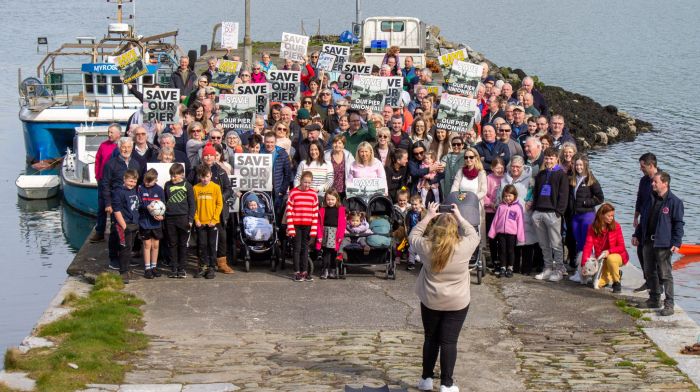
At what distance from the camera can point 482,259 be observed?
1614 centimetres

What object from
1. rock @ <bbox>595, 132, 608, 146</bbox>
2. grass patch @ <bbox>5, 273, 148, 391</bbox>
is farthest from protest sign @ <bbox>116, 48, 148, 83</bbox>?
rock @ <bbox>595, 132, 608, 146</bbox>

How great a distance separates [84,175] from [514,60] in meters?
46.9

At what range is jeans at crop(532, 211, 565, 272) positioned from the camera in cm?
1636

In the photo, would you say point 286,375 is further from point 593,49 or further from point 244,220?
point 593,49

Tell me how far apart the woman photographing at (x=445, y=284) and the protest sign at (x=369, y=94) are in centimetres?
984

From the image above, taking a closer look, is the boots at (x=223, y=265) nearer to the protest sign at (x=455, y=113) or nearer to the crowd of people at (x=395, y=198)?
the crowd of people at (x=395, y=198)

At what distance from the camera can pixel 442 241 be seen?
37.0ft

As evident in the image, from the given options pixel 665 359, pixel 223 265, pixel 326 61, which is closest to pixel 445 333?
pixel 665 359

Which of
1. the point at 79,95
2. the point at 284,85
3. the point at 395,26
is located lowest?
the point at 79,95

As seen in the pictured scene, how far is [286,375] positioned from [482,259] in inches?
185

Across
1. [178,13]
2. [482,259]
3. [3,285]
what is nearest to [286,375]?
[482,259]

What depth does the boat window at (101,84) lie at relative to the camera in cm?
3412

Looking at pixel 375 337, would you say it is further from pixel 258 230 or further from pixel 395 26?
pixel 395 26

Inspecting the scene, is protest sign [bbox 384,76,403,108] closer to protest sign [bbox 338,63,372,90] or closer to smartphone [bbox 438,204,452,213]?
protest sign [bbox 338,63,372,90]
